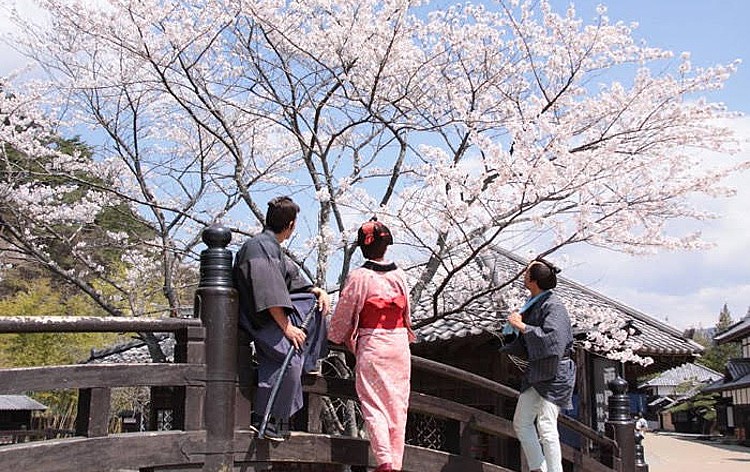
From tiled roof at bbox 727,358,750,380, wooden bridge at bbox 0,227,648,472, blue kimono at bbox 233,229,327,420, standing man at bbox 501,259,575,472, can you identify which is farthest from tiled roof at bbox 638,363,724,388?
blue kimono at bbox 233,229,327,420

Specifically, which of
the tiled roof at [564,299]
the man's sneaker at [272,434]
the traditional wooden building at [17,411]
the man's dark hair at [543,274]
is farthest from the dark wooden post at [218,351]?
the traditional wooden building at [17,411]

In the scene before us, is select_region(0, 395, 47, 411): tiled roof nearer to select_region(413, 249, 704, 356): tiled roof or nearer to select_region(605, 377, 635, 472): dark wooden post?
select_region(413, 249, 704, 356): tiled roof

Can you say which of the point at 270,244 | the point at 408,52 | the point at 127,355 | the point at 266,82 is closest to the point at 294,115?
the point at 266,82

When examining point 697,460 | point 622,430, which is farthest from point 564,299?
point 697,460

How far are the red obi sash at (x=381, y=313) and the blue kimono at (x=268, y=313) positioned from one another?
0.36 metres

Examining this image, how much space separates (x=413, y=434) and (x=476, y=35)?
6192 millimetres

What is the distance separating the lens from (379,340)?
470 cm

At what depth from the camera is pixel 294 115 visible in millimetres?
9477

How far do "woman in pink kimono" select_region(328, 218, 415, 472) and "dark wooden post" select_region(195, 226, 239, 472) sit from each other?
0.66m

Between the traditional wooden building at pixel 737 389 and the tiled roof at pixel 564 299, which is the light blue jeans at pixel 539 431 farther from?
the traditional wooden building at pixel 737 389

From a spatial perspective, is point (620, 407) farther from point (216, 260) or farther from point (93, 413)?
point (93, 413)

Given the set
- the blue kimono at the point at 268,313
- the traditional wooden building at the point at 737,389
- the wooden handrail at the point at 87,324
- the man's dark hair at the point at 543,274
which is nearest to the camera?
the wooden handrail at the point at 87,324

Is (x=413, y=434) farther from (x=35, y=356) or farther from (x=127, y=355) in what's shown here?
(x=35, y=356)

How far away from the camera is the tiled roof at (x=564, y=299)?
9.98 m
